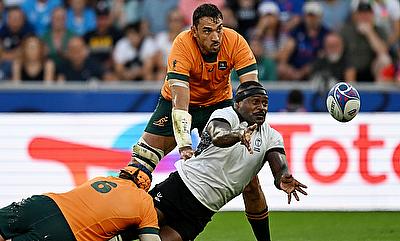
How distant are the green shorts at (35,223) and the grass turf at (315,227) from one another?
10.8 feet

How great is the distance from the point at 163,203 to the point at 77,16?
9.05m

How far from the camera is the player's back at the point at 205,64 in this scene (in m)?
8.94

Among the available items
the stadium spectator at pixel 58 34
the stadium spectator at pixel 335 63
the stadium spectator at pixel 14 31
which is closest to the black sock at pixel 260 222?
the stadium spectator at pixel 335 63

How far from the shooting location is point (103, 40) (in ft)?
53.7

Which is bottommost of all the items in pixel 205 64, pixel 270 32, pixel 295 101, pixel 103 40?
pixel 295 101

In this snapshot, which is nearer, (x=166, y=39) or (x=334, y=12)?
(x=166, y=39)

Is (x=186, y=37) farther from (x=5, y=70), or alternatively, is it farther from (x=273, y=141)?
(x=5, y=70)

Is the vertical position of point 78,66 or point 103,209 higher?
point 103,209

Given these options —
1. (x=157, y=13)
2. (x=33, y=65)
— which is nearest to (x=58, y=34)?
(x=33, y=65)

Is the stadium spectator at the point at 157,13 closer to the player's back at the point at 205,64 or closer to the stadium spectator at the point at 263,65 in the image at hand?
the stadium spectator at the point at 263,65

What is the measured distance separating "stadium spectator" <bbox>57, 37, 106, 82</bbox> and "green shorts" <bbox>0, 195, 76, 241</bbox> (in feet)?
29.6

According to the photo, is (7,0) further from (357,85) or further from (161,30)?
(357,85)

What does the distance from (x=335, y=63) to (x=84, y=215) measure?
9.34 m

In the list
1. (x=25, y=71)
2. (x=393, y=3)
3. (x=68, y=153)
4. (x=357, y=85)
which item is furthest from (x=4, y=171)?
(x=393, y=3)
